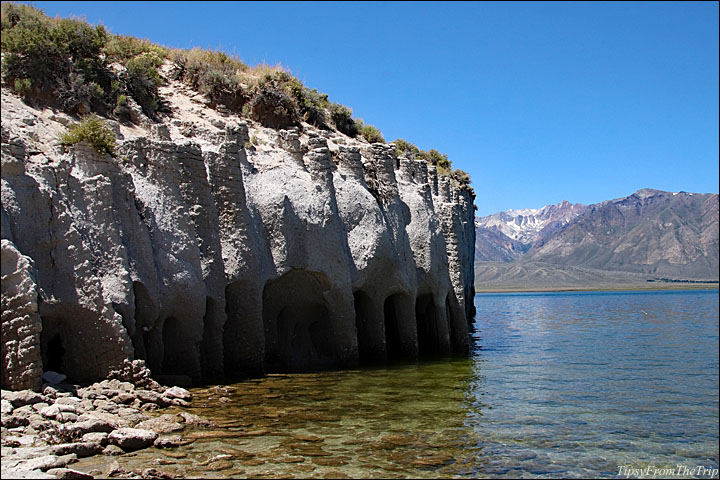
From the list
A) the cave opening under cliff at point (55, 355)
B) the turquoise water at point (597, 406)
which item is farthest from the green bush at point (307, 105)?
the cave opening under cliff at point (55, 355)

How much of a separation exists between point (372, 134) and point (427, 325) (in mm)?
10578

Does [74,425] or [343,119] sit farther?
[343,119]

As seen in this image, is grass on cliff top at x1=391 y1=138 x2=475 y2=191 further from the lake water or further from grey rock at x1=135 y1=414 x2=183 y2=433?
grey rock at x1=135 y1=414 x2=183 y2=433

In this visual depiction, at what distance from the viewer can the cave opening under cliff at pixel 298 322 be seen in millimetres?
21781

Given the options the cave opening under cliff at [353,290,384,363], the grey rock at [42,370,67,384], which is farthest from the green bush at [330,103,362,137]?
the grey rock at [42,370,67,384]

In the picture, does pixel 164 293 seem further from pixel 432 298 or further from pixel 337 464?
pixel 432 298

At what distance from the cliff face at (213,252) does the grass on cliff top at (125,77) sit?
3.76 ft

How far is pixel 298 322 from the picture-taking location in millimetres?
23344

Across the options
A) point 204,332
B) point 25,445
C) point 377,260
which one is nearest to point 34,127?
point 204,332

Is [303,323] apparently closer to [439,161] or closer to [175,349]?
[175,349]

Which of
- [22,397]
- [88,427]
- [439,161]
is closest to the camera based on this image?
[88,427]

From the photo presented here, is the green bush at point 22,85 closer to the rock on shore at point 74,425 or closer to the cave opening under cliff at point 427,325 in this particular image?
the rock on shore at point 74,425

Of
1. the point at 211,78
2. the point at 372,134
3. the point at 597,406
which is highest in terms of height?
the point at 211,78

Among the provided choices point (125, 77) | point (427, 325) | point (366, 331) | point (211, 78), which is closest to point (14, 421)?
point (366, 331)
